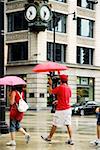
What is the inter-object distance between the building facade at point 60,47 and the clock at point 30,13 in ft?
4.94

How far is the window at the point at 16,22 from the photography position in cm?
5306

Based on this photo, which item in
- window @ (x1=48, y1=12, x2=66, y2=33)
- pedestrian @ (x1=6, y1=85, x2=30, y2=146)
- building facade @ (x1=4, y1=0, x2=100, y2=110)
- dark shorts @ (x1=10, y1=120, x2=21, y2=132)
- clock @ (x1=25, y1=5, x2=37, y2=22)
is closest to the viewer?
pedestrian @ (x1=6, y1=85, x2=30, y2=146)

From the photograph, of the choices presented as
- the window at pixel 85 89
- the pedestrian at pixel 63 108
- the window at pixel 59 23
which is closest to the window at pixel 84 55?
the window at pixel 85 89

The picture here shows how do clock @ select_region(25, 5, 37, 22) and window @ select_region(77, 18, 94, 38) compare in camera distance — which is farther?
window @ select_region(77, 18, 94, 38)

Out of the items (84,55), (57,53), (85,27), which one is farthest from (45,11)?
(84,55)

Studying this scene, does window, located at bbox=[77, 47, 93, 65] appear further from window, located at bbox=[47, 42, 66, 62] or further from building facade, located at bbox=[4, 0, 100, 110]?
window, located at bbox=[47, 42, 66, 62]

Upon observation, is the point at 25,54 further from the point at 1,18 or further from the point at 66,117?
the point at 66,117

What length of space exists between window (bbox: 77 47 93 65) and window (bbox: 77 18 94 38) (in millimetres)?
1661

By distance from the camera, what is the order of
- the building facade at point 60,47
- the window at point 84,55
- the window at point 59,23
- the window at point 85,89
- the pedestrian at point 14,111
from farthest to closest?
the window at point 84,55
the window at point 85,89
the window at point 59,23
the building facade at point 60,47
the pedestrian at point 14,111

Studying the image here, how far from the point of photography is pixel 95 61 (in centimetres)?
5756

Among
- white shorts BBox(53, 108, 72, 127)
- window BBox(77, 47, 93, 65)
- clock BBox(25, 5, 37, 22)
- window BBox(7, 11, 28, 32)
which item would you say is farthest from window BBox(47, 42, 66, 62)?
white shorts BBox(53, 108, 72, 127)

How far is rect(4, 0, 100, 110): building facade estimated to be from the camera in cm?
5125

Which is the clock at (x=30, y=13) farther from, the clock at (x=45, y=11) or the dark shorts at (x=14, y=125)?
the dark shorts at (x=14, y=125)

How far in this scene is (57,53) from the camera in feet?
176
